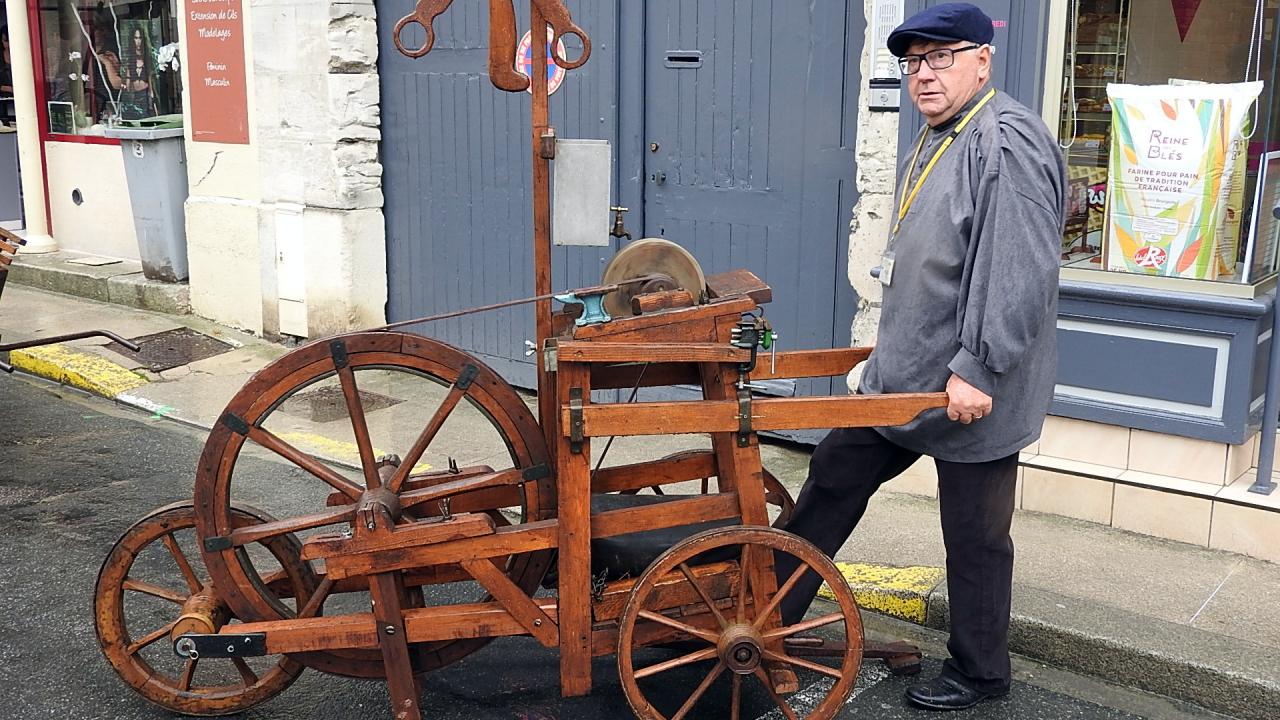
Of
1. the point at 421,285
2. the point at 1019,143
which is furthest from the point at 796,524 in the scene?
the point at 421,285

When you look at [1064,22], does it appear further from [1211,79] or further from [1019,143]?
[1019,143]

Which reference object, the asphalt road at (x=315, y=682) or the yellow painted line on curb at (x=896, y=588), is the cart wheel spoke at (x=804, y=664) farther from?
the yellow painted line on curb at (x=896, y=588)

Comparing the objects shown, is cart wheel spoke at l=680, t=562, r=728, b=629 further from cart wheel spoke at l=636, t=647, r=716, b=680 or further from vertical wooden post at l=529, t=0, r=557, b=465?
vertical wooden post at l=529, t=0, r=557, b=465

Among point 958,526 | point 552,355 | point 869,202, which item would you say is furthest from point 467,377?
point 869,202

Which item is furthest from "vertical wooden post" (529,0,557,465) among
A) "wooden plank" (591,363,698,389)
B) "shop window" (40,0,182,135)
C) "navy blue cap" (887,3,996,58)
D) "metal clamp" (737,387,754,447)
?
"shop window" (40,0,182,135)

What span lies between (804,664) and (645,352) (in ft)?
2.89

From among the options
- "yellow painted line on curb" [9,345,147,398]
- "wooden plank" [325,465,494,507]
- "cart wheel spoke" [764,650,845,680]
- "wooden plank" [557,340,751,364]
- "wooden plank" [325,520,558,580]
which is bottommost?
"yellow painted line on curb" [9,345,147,398]

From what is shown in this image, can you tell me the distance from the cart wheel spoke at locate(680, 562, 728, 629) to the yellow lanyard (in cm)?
110

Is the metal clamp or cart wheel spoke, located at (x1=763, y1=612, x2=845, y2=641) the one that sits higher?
the metal clamp

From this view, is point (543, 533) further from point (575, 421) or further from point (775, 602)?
point (775, 602)

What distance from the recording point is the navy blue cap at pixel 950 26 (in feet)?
10.8

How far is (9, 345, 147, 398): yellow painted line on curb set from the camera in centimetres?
718

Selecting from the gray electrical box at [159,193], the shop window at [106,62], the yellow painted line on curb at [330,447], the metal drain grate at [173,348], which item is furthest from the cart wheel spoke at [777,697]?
the shop window at [106,62]

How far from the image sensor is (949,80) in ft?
11.1
